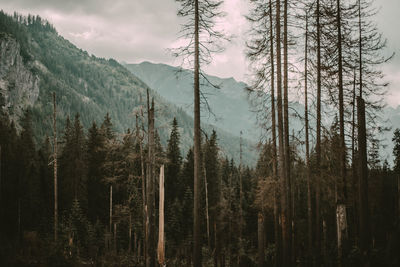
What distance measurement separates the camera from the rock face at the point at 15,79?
153363 millimetres

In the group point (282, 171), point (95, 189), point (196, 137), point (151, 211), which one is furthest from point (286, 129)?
point (95, 189)

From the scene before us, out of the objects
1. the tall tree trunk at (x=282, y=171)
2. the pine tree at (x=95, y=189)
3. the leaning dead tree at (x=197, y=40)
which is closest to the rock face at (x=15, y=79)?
the pine tree at (x=95, y=189)

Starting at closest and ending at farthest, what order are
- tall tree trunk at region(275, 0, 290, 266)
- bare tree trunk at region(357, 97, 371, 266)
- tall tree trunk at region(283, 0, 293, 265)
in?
bare tree trunk at region(357, 97, 371, 266) → tall tree trunk at region(275, 0, 290, 266) → tall tree trunk at region(283, 0, 293, 265)

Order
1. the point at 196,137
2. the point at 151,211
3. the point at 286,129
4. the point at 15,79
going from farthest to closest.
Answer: the point at 15,79, the point at 151,211, the point at 286,129, the point at 196,137

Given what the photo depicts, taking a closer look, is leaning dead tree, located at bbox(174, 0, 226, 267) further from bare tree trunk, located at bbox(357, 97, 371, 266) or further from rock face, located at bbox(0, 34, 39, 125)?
rock face, located at bbox(0, 34, 39, 125)

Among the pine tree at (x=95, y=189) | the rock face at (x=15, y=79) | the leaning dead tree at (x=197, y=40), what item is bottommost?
the pine tree at (x=95, y=189)

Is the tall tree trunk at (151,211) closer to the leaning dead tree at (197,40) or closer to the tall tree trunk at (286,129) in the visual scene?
the leaning dead tree at (197,40)

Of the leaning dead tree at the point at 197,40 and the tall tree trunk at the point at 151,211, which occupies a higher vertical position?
the leaning dead tree at the point at 197,40

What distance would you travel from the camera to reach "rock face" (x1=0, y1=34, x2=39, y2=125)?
153 metres

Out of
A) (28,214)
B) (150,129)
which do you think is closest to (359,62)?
(150,129)

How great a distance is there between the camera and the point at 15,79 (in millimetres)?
165500

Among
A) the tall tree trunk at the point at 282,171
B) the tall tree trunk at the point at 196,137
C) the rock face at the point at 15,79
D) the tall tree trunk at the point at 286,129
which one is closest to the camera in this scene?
the tall tree trunk at the point at 282,171

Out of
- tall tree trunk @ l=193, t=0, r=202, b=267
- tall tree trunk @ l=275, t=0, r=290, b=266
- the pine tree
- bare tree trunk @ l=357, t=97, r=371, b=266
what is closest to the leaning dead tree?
tall tree trunk @ l=193, t=0, r=202, b=267

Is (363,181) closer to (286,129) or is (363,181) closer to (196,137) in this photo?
(286,129)
